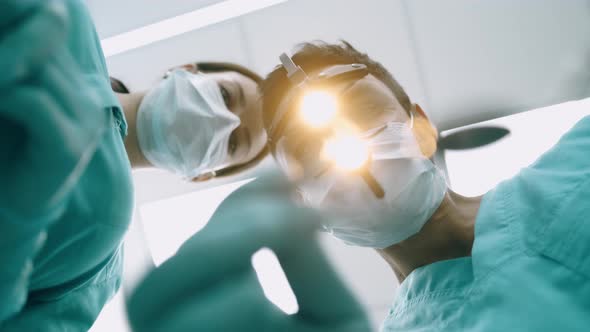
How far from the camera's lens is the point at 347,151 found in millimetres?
968

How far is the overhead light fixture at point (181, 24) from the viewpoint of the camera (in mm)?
1749

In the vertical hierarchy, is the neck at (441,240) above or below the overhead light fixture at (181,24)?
below

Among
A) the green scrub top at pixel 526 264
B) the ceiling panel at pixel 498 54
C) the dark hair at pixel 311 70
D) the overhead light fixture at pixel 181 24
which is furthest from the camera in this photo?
the overhead light fixture at pixel 181 24

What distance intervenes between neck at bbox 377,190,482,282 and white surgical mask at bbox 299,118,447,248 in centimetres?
7

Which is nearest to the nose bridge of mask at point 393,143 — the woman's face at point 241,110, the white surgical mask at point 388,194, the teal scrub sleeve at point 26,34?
Result: the white surgical mask at point 388,194

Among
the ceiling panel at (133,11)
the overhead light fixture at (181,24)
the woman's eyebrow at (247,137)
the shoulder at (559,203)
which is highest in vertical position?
the ceiling panel at (133,11)

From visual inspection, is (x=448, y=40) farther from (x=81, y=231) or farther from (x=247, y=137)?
(x=81, y=231)

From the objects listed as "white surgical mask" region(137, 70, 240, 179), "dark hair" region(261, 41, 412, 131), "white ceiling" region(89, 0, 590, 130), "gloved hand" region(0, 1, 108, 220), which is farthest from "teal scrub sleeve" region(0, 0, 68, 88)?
"white ceiling" region(89, 0, 590, 130)

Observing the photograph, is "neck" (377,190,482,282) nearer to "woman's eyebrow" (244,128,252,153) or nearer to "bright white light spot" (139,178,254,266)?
"woman's eyebrow" (244,128,252,153)

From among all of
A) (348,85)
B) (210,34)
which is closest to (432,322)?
(348,85)

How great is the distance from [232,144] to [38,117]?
3.56 ft

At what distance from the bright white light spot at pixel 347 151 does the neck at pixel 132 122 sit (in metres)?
0.67

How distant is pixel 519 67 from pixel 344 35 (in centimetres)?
74

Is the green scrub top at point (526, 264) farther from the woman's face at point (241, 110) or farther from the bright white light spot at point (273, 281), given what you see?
the bright white light spot at point (273, 281)
